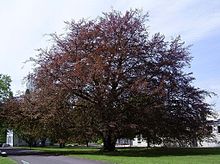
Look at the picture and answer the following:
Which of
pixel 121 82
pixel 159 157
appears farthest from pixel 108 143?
pixel 159 157

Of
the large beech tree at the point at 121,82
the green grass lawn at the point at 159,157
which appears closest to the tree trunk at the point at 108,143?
the large beech tree at the point at 121,82

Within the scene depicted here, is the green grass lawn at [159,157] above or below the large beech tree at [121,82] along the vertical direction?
below

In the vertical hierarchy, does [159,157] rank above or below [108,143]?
below

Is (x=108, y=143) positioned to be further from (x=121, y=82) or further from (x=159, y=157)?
(x=159, y=157)

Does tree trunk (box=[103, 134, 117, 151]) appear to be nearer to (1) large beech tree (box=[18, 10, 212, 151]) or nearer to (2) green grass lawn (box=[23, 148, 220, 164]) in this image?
(1) large beech tree (box=[18, 10, 212, 151])

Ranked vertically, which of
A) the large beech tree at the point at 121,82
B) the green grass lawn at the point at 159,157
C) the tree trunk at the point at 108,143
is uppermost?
the large beech tree at the point at 121,82

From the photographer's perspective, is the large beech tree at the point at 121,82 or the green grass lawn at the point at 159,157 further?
the large beech tree at the point at 121,82

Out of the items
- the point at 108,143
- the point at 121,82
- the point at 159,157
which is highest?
the point at 121,82

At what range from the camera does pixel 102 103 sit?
43.8m

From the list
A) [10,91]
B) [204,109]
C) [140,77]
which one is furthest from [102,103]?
[10,91]

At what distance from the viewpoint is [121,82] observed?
149ft

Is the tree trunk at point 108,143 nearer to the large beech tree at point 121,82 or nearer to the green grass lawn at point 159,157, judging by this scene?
the large beech tree at point 121,82

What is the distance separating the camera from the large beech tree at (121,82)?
43594 millimetres

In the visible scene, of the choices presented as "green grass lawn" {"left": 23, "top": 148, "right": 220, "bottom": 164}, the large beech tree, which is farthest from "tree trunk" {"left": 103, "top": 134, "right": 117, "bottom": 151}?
"green grass lawn" {"left": 23, "top": 148, "right": 220, "bottom": 164}
